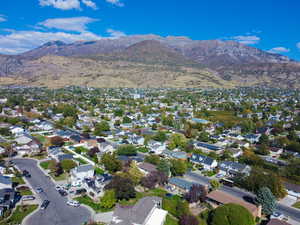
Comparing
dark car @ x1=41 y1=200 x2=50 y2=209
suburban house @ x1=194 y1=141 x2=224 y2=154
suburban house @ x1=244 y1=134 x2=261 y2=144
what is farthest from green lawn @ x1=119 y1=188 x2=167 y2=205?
suburban house @ x1=244 y1=134 x2=261 y2=144

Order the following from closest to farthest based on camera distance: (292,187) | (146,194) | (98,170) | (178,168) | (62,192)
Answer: (146,194), (62,192), (292,187), (178,168), (98,170)

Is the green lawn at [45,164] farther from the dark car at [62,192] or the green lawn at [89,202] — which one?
the green lawn at [89,202]

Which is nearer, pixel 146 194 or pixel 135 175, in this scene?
pixel 146 194

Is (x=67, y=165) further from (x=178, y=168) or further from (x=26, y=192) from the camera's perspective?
(x=178, y=168)

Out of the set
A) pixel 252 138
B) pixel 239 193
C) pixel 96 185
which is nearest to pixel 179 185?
pixel 239 193

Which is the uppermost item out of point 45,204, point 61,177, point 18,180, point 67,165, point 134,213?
point 134,213

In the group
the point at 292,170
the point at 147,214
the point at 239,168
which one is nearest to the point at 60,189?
the point at 147,214

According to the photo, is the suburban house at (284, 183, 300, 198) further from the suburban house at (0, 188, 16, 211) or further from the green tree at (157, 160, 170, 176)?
the suburban house at (0, 188, 16, 211)
